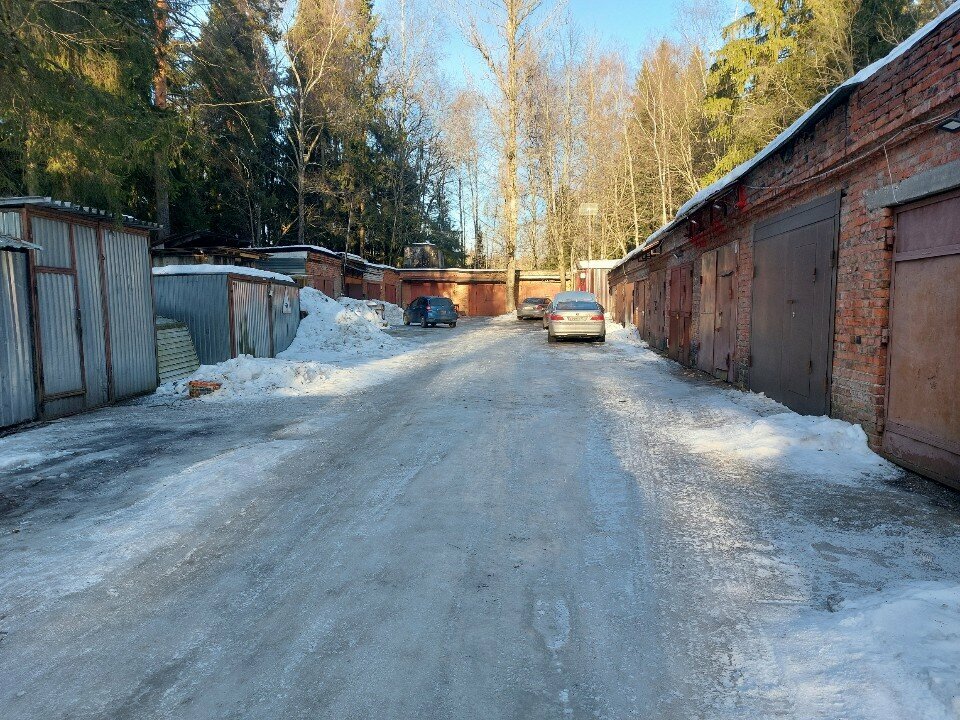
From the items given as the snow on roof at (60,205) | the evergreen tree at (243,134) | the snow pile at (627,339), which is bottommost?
the snow pile at (627,339)

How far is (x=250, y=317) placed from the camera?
46.0 ft


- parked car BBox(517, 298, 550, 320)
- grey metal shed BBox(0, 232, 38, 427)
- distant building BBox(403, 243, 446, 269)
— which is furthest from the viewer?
distant building BBox(403, 243, 446, 269)

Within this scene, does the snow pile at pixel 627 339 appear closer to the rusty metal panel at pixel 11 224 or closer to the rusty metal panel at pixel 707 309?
the rusty metal panel at pixel 707 309

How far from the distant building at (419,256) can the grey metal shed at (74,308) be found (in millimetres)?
35628

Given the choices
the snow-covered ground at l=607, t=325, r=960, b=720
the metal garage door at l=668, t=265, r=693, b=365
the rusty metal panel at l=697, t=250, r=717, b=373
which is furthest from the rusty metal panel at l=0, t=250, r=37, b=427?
the metal garage door at l=668, t=265, r=693, b=365

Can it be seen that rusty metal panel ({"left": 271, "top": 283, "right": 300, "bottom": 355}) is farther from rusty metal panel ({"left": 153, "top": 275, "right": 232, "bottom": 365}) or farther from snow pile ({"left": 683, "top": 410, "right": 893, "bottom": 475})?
snow pile ({"left": 683, "top": 410, "right": 893, "bottom": 475})

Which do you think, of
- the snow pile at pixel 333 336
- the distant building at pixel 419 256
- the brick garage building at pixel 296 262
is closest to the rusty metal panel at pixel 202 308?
the snow pile at pixel 333 336

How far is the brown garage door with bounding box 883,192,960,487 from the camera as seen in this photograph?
4.59m

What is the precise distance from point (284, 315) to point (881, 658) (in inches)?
629

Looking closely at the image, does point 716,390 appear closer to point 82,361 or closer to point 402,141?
point 82,361

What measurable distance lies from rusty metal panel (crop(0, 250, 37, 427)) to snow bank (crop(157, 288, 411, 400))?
2.43m

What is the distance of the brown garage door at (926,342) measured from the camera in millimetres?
4594

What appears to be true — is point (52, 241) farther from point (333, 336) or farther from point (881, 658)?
point (333, 336)

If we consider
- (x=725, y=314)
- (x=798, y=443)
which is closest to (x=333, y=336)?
(x=725, y=314)
